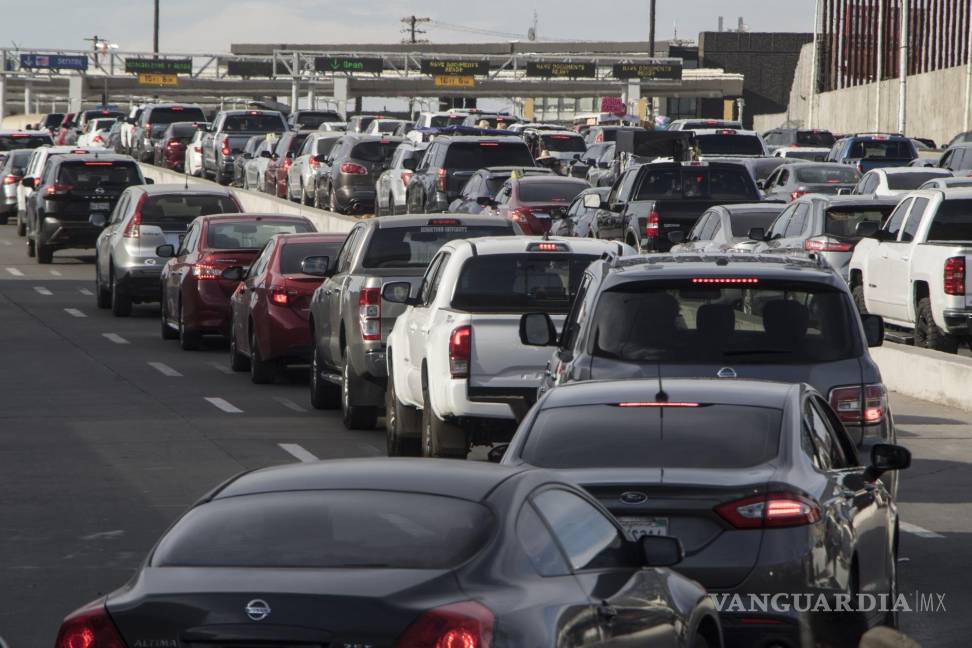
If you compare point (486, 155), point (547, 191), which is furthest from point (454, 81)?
point (547, 191)

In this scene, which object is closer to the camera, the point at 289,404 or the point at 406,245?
the point at 406,245

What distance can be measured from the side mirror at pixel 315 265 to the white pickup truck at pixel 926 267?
6726 millimetres

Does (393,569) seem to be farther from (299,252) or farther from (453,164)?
(453,164)

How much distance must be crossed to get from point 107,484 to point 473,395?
255 cm

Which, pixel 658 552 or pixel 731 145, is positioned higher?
pixel 731 145

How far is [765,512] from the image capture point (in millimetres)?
7855

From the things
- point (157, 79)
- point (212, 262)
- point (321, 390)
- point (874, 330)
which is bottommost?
point (321, 390)

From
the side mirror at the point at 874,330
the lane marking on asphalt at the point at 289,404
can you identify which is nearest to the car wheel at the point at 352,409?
the lane marking on asphalt at the point at 289,404

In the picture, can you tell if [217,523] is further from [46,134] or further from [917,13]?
[917,13]

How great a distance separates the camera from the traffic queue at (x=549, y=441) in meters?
5.67

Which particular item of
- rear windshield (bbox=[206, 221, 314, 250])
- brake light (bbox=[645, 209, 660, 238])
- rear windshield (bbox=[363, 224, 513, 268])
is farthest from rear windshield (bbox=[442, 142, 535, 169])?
rear windshield (bbox=[363, 224, 513, 268])

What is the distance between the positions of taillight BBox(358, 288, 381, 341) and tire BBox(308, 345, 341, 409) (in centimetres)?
174

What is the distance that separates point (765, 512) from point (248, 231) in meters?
17.6

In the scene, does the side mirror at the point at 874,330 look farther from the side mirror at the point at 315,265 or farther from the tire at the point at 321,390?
the side mirror at the point at 315,265
